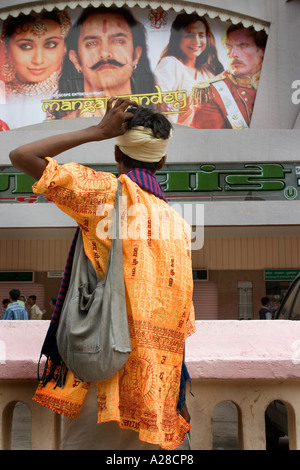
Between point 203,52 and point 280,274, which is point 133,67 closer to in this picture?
point 203,52

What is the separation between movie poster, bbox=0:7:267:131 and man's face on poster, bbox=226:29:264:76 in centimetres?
3

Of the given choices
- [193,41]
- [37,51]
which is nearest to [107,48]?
[37,51]

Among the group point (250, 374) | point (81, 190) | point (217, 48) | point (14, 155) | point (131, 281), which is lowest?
point (250, 374)

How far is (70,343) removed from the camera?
159cm

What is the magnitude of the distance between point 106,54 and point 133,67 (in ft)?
2.51

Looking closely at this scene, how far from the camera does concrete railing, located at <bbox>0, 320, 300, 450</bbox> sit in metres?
2.08

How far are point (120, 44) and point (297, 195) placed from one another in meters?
5.82

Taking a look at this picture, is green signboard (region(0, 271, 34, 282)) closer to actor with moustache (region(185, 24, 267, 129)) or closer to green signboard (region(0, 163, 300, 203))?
green signboard (region(0, 163, 300, 203))

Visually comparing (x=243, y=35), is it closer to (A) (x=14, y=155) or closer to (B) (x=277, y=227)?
(B) (x=277, y=227)

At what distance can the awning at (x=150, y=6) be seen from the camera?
13.8 metres

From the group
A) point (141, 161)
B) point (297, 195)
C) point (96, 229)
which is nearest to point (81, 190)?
point (96, 229)

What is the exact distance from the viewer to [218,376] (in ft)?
6.88

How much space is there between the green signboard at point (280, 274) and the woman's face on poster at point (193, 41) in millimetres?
5859

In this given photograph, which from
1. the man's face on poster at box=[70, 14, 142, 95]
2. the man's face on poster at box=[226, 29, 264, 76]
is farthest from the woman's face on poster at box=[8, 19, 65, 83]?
the man's face on poster at box=[226, 29, 264, 76]
